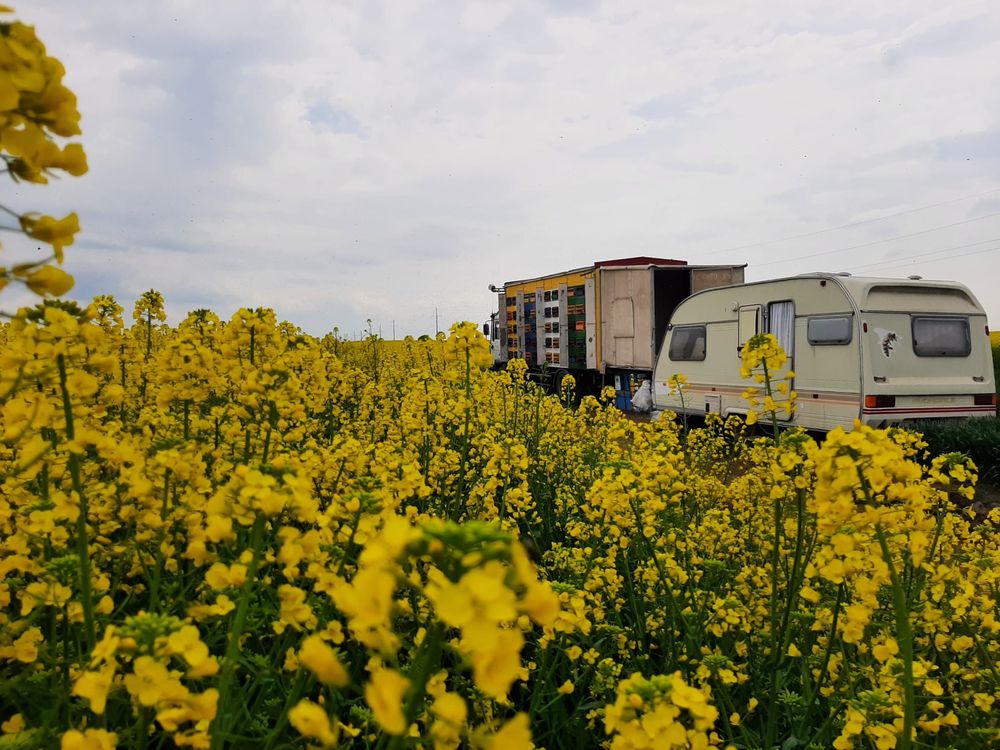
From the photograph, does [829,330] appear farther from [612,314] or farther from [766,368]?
[766,368]

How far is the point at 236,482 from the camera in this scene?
153cm

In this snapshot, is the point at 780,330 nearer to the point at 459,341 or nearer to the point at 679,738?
the point at 459,341

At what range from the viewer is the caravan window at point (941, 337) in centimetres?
977

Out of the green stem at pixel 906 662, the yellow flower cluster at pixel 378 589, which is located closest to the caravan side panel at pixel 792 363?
the yellow flower cluster at pixel 378 589

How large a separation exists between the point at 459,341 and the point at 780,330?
8.41 meters

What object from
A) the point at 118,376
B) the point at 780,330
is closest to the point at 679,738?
the point at 118,376

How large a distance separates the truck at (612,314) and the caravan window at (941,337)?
6157 millimetres

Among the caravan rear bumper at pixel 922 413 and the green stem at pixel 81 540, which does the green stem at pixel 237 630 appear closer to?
the green stem at pixel 81 540

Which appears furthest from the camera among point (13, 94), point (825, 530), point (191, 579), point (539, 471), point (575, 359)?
point (575, 359)

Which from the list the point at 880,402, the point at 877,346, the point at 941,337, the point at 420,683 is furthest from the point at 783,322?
the point at 420,683

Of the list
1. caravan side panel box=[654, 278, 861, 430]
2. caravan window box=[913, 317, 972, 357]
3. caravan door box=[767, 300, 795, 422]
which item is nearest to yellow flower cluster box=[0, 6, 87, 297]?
caravan side panel box=[654, 278, 861, 430]

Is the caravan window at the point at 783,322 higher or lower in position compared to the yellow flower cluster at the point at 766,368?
higher

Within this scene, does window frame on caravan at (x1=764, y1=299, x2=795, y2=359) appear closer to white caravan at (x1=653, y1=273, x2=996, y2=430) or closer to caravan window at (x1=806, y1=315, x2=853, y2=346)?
white caravan at (x1=653, y1=273, x2=996, y2=430)

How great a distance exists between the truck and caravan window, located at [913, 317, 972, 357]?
6157mm
